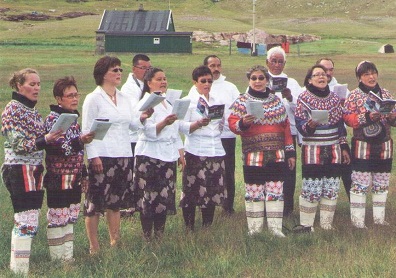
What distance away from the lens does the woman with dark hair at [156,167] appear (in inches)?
318

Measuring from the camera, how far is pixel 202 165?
28.0 ft

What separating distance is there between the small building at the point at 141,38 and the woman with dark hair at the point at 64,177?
151 ft

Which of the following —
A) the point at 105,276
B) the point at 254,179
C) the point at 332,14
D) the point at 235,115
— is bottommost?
the point at 105,276

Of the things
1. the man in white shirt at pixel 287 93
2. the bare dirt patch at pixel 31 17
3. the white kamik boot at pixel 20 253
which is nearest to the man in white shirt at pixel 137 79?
the man in white shirt at pixel 287 93

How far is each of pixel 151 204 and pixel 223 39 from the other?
63538 millimetres

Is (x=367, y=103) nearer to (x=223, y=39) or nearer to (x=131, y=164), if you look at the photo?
(x=131, y=164)

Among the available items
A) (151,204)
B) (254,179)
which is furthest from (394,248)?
(151,204)

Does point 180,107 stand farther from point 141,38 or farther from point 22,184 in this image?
point 141,38

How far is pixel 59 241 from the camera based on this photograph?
725 centimetres

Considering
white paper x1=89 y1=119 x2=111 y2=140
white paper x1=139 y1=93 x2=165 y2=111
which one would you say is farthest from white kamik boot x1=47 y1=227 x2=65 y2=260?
white paper x1=139 y1=93 x2=165 y2=111

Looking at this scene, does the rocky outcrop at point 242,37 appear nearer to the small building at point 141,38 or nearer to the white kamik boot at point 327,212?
the small building at point 141,38

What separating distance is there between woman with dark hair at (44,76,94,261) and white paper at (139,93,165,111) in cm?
74

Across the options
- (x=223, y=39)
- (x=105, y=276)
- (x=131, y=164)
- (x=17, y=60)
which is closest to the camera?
(x=105, y=276)

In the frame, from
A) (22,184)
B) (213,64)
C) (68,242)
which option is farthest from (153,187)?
(213,64)
